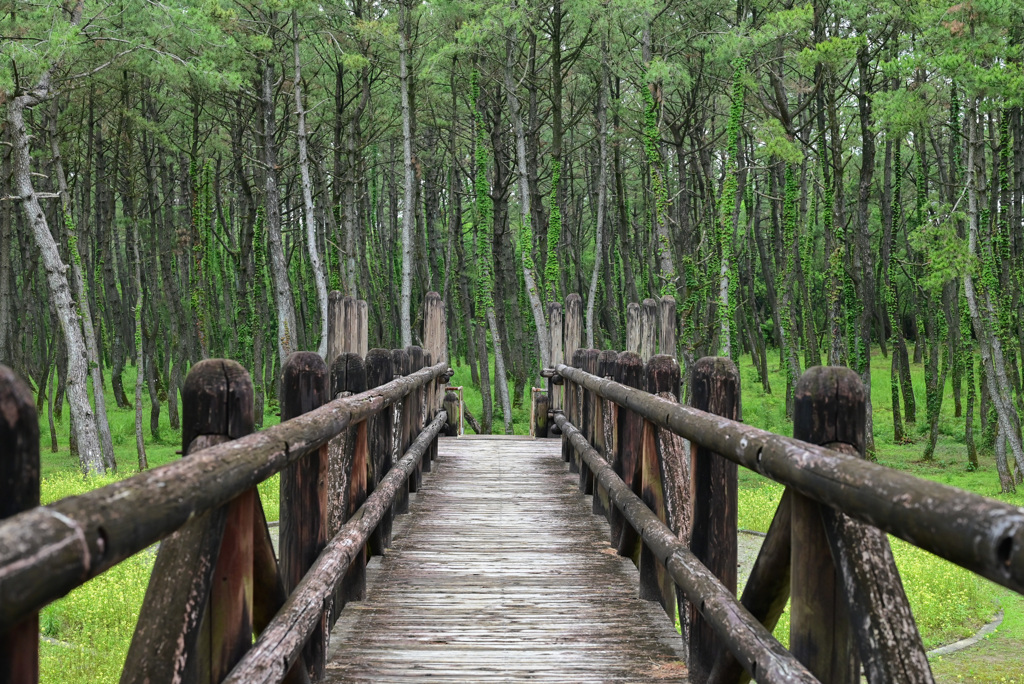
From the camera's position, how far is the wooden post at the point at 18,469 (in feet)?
4.10

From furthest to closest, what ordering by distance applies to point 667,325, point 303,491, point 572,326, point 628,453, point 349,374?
point 572,326
point 667,325
point 628,453
point 349,374
point 303,491

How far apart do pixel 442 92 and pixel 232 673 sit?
24307 millimetres

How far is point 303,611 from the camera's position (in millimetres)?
2705

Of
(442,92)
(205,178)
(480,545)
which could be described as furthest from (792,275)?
(480,545)

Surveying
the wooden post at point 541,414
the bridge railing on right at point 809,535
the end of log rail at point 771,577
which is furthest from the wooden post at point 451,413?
the end of log rail at point 771,577

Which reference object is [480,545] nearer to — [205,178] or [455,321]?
[205,178]

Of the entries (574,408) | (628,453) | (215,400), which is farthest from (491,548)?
(215,400)

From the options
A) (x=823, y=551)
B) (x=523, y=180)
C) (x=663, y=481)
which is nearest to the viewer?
(x=823, y=551)

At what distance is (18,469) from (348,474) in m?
2.76

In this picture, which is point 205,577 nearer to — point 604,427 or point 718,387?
point 718,387

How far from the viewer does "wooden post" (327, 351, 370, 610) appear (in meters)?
3.83

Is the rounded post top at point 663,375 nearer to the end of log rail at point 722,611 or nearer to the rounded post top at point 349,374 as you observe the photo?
the end of log rail at point 722,611

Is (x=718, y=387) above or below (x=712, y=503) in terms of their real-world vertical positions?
above

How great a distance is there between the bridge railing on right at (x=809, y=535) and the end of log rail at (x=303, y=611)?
1279 millimetres
